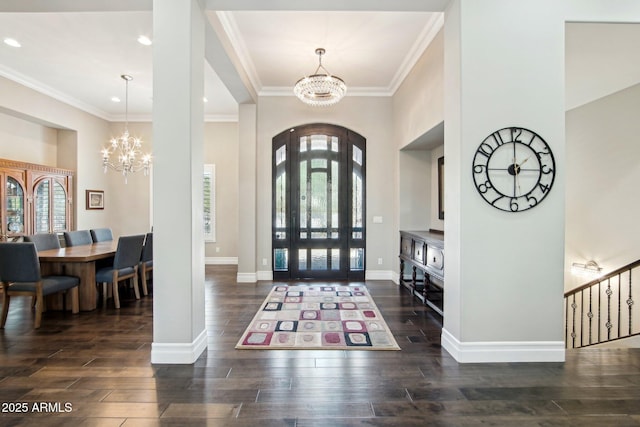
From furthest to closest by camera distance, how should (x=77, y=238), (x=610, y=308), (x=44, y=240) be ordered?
1. (x=77, y=238)
2. (x=610, y=308)
3. (x=44, y=240)

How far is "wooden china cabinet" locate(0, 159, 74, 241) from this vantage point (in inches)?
202

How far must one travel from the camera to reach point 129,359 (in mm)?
2666

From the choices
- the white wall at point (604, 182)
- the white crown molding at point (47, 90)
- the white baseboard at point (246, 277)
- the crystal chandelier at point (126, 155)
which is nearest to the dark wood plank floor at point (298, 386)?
the white baseboard at point (246, 277)

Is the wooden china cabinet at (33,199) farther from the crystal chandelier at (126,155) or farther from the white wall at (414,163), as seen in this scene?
the white wall at (414,163)

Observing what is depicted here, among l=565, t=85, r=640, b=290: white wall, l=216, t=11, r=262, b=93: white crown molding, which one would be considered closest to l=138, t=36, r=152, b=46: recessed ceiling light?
l=216, t=11, r=262, b=93: white crown molding

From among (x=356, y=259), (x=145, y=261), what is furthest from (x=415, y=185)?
(x=145, y=261)

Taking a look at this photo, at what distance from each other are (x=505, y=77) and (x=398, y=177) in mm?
2881

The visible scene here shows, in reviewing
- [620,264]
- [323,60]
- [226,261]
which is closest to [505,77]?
[323,60]

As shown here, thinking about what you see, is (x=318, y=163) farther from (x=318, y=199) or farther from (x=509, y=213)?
(x=509, y=213)

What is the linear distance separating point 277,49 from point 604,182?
17.8ft

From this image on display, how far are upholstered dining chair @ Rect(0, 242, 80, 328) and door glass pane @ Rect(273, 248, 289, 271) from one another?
128 inches

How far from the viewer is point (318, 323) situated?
3504 millimetres

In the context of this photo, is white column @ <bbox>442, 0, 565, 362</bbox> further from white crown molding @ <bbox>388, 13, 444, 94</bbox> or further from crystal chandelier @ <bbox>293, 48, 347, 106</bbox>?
crystal chandelier @ <bbox>293, 48, 347, 106</bbox>

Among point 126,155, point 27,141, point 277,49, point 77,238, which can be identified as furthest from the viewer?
point 27,141
